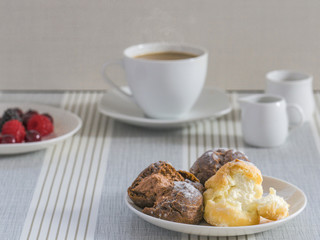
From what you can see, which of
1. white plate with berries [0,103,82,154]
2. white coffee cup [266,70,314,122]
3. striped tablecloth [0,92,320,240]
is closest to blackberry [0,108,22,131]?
white plate with berries [0,103,82,154]

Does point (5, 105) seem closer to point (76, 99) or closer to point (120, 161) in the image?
point (76, 99)

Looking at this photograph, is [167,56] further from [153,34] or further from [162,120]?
[153,34]

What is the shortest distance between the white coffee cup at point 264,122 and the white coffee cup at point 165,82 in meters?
0.13

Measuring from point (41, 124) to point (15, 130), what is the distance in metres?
0.06

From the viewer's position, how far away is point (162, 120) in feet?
3.78

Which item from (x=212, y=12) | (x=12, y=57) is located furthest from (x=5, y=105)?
(x=212, y=12)

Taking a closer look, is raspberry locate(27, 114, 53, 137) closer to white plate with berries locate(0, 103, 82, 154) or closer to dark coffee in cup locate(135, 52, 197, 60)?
white plate with berries locate(0, 103, 82, 154)

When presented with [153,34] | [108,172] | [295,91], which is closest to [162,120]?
[108,172]

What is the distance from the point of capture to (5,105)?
1.28 meters

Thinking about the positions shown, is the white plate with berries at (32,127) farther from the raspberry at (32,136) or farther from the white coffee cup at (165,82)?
the white coffee cup at (165,82)

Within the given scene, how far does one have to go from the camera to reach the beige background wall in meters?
1.49

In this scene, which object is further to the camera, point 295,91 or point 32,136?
point 295,91

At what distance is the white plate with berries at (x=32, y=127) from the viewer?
1.03 metres

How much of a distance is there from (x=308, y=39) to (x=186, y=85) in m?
0.51
